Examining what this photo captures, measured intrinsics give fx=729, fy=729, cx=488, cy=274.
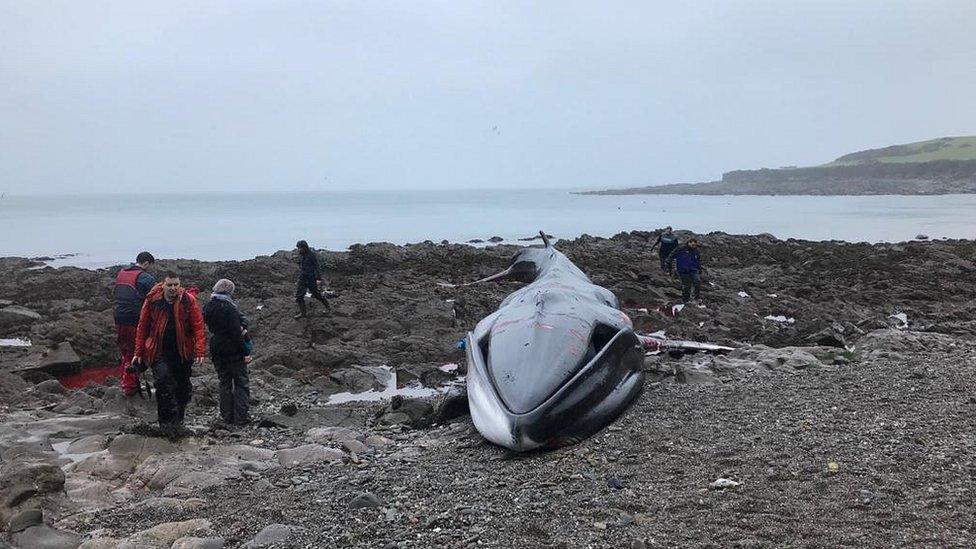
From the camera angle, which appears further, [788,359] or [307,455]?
[788,359]

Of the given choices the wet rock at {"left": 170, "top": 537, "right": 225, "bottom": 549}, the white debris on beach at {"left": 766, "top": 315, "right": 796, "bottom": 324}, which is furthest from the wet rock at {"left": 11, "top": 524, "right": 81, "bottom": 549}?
the white debris on beach at {"left": 766, "top": 315, "right": 796, "bottom": 324}

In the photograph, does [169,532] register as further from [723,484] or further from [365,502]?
[723,484]

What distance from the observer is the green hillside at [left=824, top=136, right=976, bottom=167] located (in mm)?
163125

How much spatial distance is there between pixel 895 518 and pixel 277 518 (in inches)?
197

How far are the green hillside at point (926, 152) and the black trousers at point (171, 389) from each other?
179336 mm

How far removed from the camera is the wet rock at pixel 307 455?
27.7 feet

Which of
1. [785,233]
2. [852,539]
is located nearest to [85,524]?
[852,539]

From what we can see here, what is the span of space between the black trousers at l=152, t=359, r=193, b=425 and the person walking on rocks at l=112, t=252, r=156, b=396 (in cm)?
121

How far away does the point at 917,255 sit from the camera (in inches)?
1243

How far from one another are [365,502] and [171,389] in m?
4.21

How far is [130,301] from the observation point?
10688 mm

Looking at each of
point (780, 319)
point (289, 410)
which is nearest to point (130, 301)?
point (289, 410)

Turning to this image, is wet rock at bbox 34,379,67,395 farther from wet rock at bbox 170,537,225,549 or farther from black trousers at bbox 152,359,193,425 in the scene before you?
wet rock at bbox 170,537,225,549

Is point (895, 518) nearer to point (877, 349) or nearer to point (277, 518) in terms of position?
point (277, 518)
